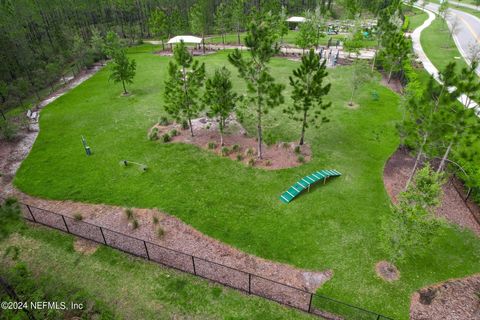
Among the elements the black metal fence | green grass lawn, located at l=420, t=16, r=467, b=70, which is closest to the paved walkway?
green grass lawn, located at l=420, t=16, r=467, b=70

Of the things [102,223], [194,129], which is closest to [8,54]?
[194,129]

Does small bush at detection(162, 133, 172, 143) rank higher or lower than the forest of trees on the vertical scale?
lower

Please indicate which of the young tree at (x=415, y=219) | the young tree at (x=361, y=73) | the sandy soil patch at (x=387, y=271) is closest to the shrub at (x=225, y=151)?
the young tree at (x=415, y=219)

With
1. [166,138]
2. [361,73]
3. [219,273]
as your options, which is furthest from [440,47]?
[219,273]

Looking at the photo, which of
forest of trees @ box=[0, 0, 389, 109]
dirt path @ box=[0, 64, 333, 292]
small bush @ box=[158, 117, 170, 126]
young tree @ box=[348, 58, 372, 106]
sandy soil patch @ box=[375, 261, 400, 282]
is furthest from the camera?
forest of trees @ box=[0, 0, 389, 109]

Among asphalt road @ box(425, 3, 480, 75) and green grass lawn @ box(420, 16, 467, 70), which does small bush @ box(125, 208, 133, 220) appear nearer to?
green grass lawn @ box(420, 16, 467, 70)
